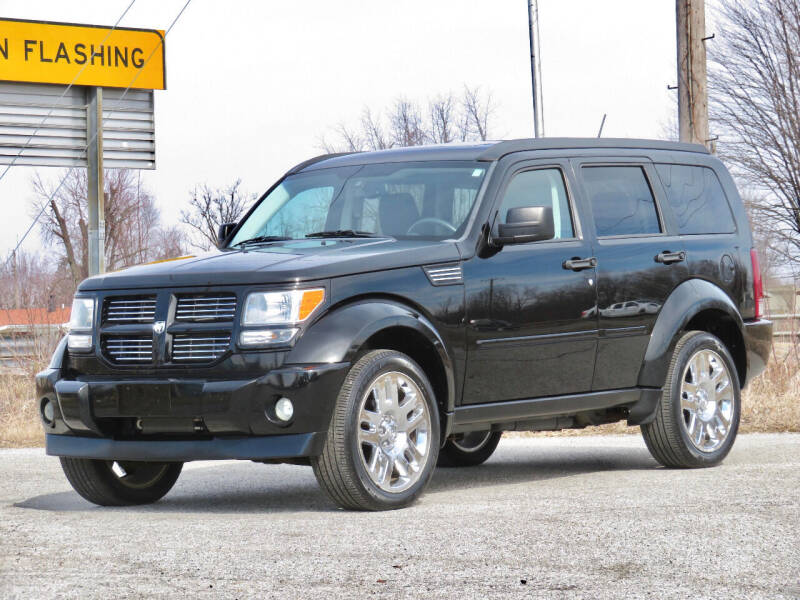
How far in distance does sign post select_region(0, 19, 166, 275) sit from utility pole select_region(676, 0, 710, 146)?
23.5 feet

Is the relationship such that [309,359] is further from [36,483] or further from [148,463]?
[36,483]

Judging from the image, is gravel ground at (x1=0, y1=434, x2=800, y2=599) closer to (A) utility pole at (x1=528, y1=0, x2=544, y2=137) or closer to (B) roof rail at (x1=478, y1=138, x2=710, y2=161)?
(B) roof rail at (x1=478, y1=138, x2=710, y2=161)

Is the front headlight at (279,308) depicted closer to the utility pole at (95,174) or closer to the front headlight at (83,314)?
the front headlight at (83,314)

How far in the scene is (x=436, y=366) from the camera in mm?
7555

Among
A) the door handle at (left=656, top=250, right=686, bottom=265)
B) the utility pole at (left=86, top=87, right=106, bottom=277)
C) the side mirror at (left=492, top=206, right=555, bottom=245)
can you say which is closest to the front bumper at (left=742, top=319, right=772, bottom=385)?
the door handle at (left=656, top=250, right=686, bottom=265)

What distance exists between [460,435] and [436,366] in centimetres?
216

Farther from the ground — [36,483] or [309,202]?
[309,202]

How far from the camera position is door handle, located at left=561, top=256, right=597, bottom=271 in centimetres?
819

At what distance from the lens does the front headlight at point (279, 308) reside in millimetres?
6816

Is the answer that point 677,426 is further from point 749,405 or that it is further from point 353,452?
point 749,405

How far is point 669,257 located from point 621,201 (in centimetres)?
48

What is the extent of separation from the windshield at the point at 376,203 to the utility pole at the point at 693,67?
8.81m

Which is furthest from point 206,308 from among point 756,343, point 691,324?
point 756,343

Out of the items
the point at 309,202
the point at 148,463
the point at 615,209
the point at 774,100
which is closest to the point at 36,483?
the point at 148,463
